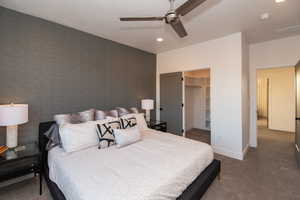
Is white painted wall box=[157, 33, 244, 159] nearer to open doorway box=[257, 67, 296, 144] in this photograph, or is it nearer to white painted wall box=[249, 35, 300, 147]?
white painted wall box=[249, 35, 300, 147]

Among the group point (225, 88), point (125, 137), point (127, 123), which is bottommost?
point (125, 137)

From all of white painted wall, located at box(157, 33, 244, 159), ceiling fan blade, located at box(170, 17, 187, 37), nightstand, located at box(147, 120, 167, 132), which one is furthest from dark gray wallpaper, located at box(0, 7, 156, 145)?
white painted wall, located at box(157, 33, 244, 159)

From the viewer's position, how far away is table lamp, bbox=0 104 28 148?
1.83m

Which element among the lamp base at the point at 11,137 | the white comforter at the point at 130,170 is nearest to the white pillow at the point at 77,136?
the white comforter at the point at 130,170

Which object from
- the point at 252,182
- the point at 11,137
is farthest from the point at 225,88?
the point at 11,137

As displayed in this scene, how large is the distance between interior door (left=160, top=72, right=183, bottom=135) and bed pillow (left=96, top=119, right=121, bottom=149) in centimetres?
238

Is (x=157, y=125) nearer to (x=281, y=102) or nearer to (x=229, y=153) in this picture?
(x=229, y=153)

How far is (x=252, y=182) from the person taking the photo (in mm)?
2240

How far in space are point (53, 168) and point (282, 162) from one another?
4122 mm

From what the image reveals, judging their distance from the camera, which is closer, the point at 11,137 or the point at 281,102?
the point at 11,137

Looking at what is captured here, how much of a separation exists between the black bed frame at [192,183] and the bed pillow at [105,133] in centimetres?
70

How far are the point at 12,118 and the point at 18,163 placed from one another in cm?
59

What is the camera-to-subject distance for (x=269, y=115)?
18.7 feet

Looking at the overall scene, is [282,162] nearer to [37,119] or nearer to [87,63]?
[87,63]
